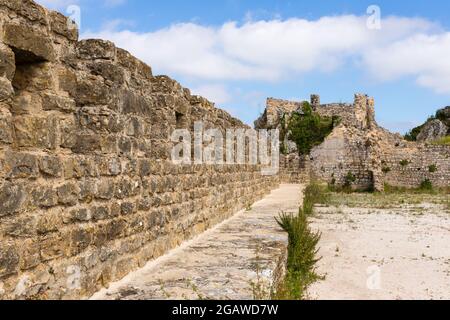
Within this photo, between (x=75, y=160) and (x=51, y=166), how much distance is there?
1.17ft

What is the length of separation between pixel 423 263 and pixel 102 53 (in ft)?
21.1

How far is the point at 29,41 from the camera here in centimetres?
316

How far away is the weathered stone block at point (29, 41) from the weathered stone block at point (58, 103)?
265mm

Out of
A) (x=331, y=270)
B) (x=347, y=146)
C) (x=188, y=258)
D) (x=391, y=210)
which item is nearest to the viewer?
(x=188, y=258)

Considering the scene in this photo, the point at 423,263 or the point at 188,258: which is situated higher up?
the point at 188,258

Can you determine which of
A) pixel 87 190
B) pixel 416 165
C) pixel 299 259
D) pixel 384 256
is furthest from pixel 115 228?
pixel 416 165

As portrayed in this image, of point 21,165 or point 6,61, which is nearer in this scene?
point 6,61

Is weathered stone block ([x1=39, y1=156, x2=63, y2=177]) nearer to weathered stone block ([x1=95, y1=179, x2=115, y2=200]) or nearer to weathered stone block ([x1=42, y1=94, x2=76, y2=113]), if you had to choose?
weathered stone block ([x1=42, y1=94, x2=76, y2=113])

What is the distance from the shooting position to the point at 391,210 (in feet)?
56.0

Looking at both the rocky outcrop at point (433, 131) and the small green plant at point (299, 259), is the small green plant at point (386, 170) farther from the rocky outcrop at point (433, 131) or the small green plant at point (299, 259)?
the small green plant at point (299, 259)

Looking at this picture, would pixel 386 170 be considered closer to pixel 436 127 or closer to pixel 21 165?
pixel 436 127

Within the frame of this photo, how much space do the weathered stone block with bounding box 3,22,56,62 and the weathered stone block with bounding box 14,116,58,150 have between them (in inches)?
16.1
